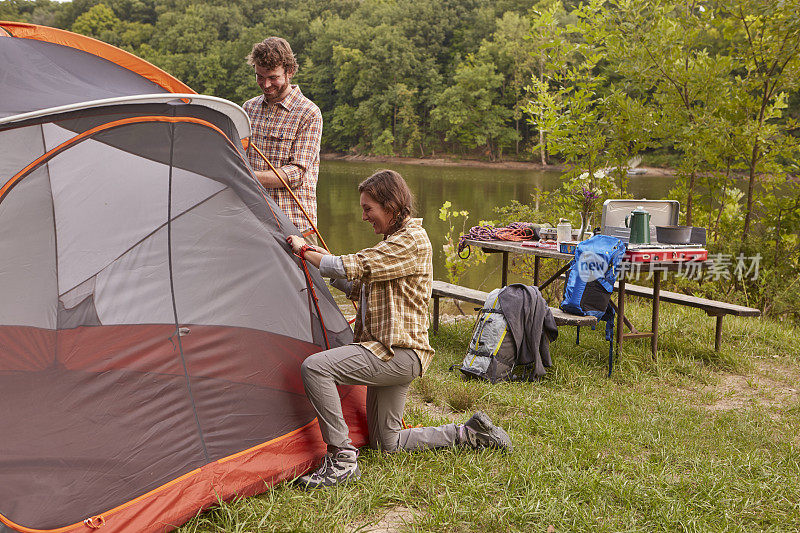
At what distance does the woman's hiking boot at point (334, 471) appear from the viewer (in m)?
2.61

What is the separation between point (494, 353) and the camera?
4.22m

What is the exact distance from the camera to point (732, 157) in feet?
21.4

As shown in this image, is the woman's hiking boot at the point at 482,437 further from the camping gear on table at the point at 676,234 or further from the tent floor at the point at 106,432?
the camping gear on table at the point at 676,234

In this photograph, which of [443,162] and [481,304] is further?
[443,162]

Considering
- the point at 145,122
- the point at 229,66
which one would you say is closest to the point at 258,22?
the point at 229,66

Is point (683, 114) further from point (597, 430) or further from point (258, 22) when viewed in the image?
point (258, 22)

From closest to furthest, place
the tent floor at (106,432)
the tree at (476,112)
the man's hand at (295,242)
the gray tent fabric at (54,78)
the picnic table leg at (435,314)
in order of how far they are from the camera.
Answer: the tent floor at (106,432), the gray tent fabric at (54,78), the man's hand at (295,242), the picnic table leg at (435,314), the tree at (476,112)

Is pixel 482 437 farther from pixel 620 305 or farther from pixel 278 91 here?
pixel 278 91

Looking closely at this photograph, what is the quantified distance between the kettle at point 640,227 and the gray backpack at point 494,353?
1.02 metres

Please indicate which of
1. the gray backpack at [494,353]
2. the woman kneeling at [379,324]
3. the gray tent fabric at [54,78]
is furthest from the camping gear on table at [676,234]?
the gray tent fabric at [54,78]

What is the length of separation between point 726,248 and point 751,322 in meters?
1.02

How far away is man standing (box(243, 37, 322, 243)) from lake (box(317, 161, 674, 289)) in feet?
10.7

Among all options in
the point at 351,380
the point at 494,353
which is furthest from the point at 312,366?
the point at 494,353

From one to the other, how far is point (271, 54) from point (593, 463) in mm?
2490
